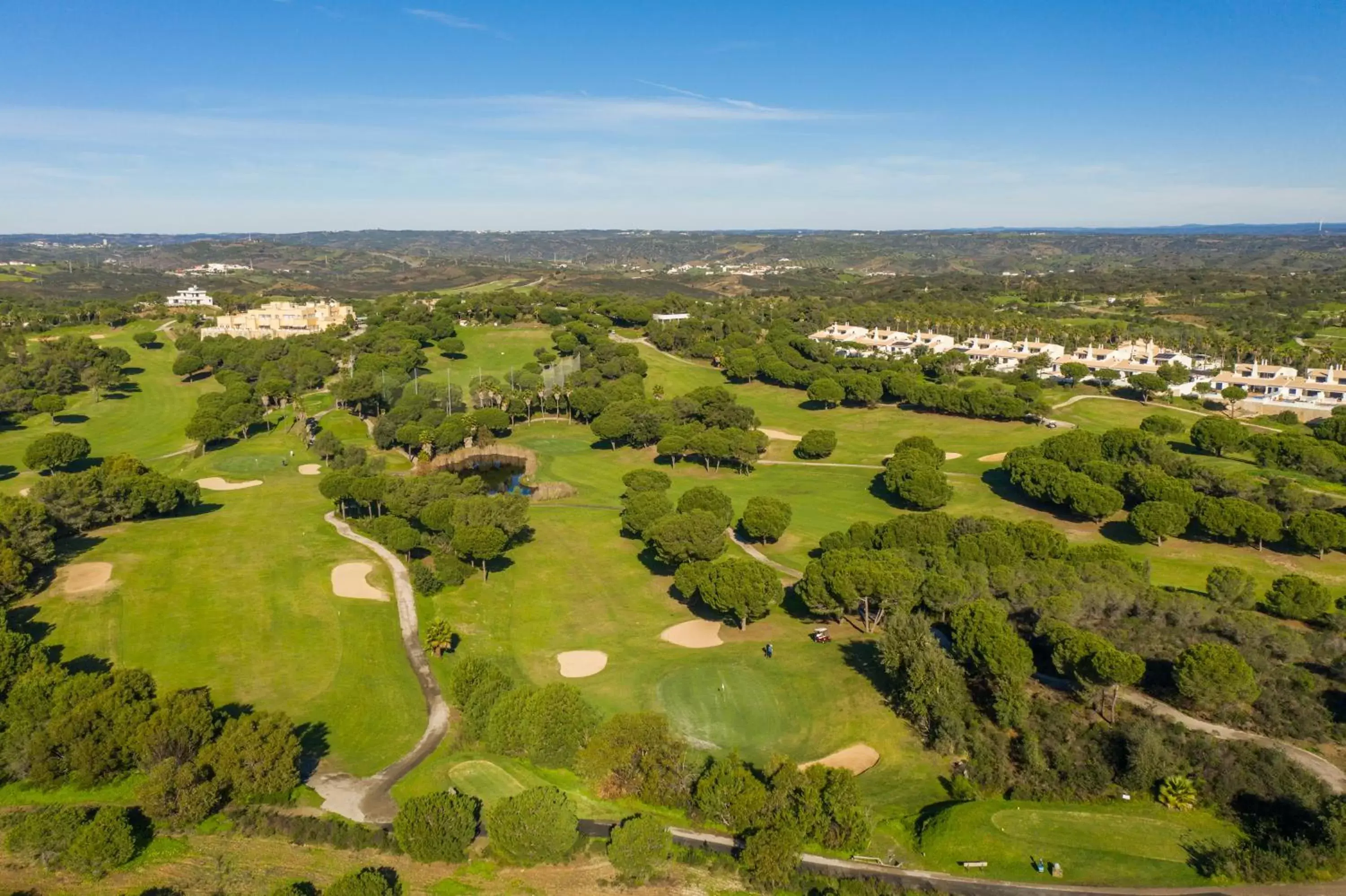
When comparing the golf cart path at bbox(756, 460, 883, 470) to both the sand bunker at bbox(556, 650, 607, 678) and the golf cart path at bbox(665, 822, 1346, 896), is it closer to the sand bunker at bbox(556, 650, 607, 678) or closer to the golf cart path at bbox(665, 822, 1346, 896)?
the sand bunker at bbox(556, 650, 607, 678)

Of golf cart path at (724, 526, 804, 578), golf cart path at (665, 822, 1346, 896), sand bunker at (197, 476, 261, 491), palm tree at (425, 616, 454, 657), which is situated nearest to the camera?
golf cart path at (665, 822, 1346, 896)

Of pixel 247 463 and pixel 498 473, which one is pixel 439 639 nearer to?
pixel 498 473

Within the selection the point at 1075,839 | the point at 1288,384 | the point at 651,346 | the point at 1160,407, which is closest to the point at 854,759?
the point at 1075,839

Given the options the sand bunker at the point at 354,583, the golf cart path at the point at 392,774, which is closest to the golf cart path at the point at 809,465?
the sand bunker at the point at 354,583

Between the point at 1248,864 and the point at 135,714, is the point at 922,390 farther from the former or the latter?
the point at 135,714

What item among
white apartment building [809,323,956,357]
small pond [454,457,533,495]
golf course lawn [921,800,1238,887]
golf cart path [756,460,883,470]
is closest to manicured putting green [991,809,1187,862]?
golf course lawn [921,800,1238,887]
